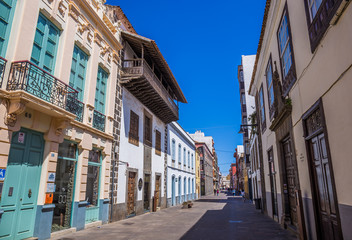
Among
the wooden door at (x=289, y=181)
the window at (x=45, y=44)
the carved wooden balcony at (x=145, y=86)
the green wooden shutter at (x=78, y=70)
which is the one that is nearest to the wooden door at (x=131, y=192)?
the carved wooden balcony at (x=145, y=86)

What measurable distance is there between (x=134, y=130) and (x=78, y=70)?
5.71 metres

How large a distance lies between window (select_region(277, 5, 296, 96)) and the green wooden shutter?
7.92 meters

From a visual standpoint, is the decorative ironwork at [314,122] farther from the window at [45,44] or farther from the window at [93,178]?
the window at [93,178]

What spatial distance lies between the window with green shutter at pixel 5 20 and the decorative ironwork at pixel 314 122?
8371 millimetres

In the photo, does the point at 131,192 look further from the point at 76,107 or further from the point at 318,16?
the point at 318,16

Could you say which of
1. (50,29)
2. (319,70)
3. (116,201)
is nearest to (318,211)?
(319,70)

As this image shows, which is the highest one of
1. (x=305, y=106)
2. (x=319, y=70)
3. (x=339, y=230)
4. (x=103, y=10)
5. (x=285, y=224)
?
(x=103, y=10)

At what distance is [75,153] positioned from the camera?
9.75 metres

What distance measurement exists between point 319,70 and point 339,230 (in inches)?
130

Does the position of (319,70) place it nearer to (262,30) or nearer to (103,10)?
(262,30)

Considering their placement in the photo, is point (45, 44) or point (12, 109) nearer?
point (12, 109)

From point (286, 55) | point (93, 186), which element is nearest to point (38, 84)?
point (93, 186)

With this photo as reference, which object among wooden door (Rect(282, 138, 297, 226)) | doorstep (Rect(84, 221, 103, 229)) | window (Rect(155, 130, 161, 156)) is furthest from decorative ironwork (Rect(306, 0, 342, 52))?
window (Rect(155, 130, 161, 156))

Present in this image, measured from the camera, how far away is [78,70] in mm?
10047
